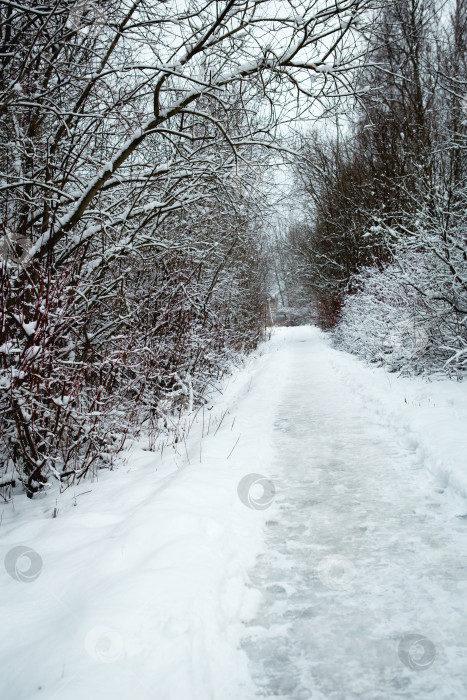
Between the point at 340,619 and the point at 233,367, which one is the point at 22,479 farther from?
the point at 233,367

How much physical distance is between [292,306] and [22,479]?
41.8 m

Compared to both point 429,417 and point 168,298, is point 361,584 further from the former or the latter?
point 168,298

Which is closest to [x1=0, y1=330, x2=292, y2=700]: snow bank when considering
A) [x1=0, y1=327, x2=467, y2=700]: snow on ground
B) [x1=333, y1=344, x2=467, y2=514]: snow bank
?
[x1=0, y1=327, x2=467, y2=700]: snow on ground

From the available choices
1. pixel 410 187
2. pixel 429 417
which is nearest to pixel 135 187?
pixel 429 417

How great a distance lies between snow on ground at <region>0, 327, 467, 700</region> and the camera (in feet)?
5.41

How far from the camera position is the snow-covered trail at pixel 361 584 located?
5.48ft

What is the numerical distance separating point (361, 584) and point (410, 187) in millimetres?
12227

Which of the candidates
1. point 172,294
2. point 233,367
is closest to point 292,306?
point 233,367

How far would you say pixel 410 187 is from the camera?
459 inches

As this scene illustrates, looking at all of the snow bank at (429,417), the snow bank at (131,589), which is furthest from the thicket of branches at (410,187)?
the snow bank at (131,589)

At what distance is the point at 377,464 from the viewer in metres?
3.95

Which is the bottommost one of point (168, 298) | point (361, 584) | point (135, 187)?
point (361, 584)

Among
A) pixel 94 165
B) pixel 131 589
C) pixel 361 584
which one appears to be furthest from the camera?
pixel 94 165

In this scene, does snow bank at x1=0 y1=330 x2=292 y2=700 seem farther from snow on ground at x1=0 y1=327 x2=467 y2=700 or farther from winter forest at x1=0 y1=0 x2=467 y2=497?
winter forest at x1=0 y1=0 x2=467 y2=497
